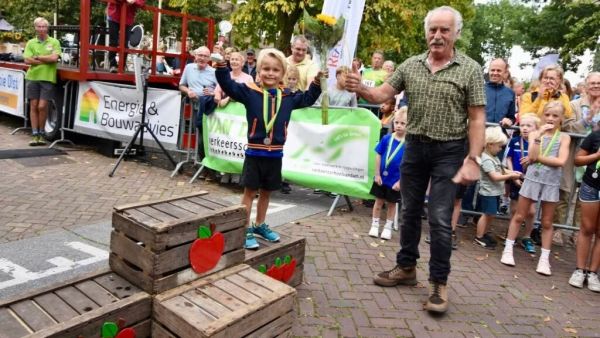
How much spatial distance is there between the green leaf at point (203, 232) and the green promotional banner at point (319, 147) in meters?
3.43

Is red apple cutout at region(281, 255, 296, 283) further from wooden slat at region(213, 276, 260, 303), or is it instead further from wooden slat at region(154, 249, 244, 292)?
wooden slat at region(213, 276, 260, 303)

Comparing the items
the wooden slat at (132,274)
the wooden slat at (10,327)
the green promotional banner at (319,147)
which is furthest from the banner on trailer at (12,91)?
the wooden slat at (10,327)

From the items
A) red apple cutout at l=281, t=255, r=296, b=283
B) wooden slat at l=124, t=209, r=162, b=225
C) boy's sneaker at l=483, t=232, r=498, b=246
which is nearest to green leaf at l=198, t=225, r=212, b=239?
wooden slat at l=124, t=209, r=162, b=225

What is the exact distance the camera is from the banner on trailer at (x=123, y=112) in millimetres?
7918

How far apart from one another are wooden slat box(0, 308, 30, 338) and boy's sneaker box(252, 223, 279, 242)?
1.88 meters

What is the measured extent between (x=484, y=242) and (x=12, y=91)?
32.0ft

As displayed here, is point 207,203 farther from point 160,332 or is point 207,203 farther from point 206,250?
point 160,332

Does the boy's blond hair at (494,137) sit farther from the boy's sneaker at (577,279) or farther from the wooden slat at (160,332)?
the wooden slat at (160,332)

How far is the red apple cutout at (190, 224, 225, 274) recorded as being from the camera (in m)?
2.94

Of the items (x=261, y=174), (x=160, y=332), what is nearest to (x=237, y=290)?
(x=160, y=332)

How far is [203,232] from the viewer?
2980 millimetres

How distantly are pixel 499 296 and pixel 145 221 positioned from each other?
3.02m

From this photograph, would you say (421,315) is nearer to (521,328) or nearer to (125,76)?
(521,328)

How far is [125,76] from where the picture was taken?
9375 mm
